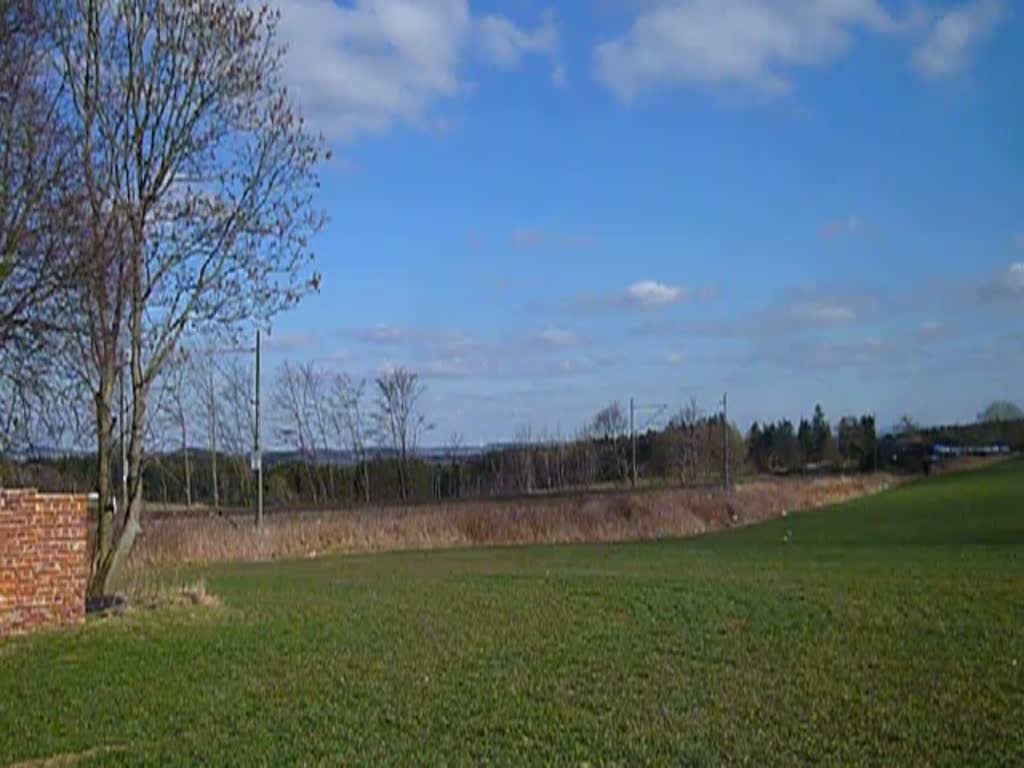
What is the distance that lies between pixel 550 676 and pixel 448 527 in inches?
1064

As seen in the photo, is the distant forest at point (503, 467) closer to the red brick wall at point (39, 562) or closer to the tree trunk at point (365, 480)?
the tree trunk at point (365, 480)

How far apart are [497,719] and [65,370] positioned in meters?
9.96

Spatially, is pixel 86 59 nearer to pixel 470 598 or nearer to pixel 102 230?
pixel 102 230

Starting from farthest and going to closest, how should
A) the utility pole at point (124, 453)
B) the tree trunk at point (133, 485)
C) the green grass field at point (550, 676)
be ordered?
the utility pole at point (124, 453) < the tree trunk at point (133, 485) < the green grass field at point (550, 676)

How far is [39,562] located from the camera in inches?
523

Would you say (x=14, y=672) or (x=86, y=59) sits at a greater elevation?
(x=86, y=59)

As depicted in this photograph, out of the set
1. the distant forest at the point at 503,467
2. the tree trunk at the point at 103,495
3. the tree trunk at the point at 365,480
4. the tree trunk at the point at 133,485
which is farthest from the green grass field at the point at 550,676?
the tree trunk at the point at 365,480

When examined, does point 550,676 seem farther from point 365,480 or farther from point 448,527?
point 365,480

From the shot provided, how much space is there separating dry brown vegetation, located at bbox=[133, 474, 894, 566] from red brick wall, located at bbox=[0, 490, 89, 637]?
11.3 metres

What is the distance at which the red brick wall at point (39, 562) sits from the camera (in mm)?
13062

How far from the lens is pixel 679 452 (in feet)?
247

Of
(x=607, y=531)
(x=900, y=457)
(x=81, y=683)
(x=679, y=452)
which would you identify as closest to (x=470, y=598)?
(x=81, y=683)

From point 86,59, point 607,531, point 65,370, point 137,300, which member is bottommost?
point 607,531

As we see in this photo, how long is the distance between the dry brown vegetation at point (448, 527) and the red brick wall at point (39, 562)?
444 inches
